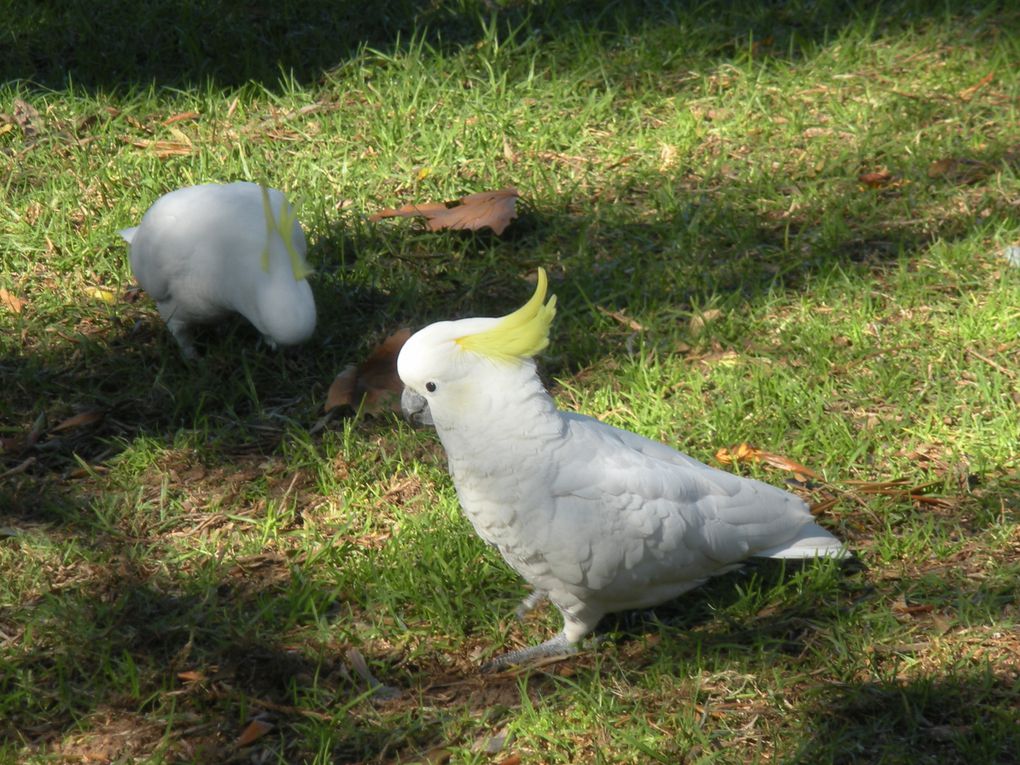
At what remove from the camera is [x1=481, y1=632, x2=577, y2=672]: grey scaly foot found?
7.36 feet

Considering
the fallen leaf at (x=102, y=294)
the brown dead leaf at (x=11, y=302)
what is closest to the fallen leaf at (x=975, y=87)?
the fallen leaf at (x=102, y=294)

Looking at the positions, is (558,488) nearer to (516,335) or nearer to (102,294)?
(516,335)

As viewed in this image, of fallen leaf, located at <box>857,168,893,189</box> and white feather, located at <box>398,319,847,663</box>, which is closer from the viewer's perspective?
white feather, located at <box>398,319,847,663</box>

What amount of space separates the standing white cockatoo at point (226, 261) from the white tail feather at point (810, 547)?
1.26 m

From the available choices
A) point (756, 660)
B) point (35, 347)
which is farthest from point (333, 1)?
point (756, 660)

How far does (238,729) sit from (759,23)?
3406 mm

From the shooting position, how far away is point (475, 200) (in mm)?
3535

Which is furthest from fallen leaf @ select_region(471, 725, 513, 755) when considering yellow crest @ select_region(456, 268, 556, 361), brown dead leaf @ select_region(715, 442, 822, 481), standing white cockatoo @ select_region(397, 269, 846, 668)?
brown dead leaf @ select_region(715, 442, 822, 481)

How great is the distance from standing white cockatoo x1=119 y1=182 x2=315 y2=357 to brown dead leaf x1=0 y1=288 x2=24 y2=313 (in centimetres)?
41

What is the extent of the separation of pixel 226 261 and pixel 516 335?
1.20 meters

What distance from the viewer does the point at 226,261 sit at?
2.89 m

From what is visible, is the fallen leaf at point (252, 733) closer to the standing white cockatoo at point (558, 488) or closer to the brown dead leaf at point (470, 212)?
the standing white cockatoo at point (558, 488)

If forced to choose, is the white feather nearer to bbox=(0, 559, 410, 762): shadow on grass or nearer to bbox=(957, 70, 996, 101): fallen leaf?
bbox=(0, 559, 410, 762): shadow on grass

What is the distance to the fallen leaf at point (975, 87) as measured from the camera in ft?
13.1
